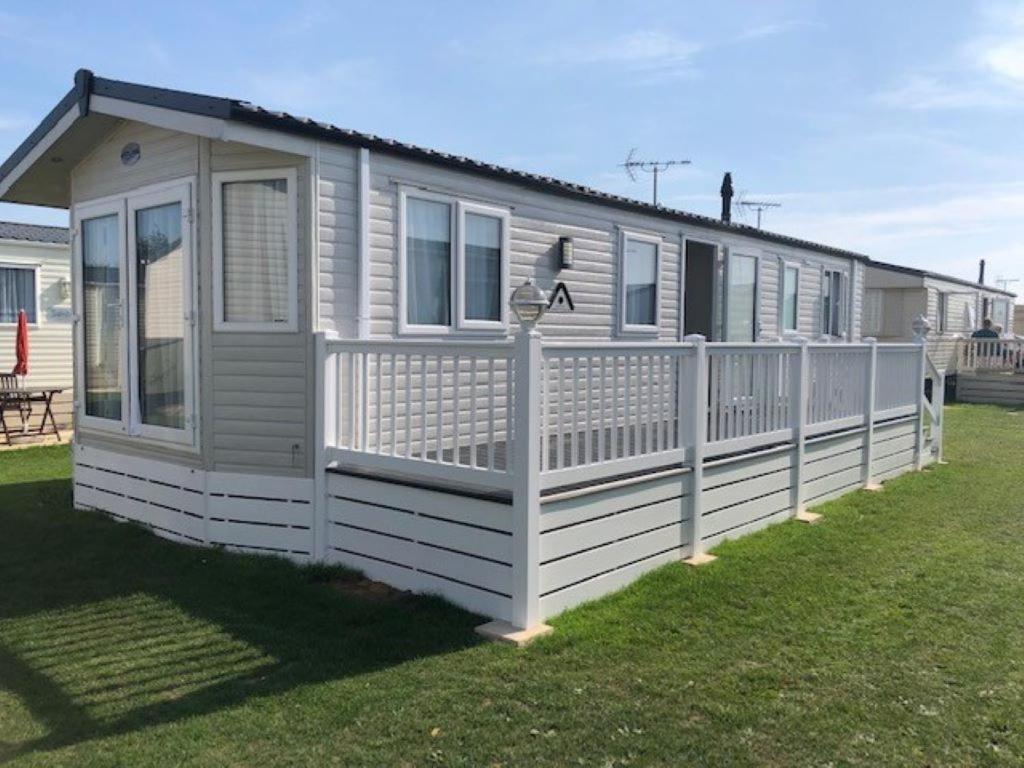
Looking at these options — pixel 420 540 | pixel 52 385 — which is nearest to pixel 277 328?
pixel 420 540

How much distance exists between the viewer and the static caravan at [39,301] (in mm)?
13727

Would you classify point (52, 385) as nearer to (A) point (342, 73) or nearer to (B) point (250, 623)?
(A) point (342, 73)

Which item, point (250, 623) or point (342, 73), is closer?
point (250, 623)

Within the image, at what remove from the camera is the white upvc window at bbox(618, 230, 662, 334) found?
8.01m

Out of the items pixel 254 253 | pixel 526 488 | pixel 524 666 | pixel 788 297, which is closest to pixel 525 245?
pixel 254 253

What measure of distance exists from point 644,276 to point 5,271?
11155 mm

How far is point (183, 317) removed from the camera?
5609 mm

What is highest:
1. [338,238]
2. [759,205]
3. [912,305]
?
[759,205]

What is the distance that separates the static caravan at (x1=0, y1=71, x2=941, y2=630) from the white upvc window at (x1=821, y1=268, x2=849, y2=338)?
4963 mm

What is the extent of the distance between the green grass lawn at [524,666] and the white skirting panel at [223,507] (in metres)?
0.18

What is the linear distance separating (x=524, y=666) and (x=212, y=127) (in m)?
3.38

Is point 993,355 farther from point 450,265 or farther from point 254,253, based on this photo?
point 254,253

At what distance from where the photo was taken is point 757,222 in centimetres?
2473

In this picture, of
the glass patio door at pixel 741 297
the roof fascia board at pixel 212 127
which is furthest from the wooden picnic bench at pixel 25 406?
the glass patio door at pixel 741 297
